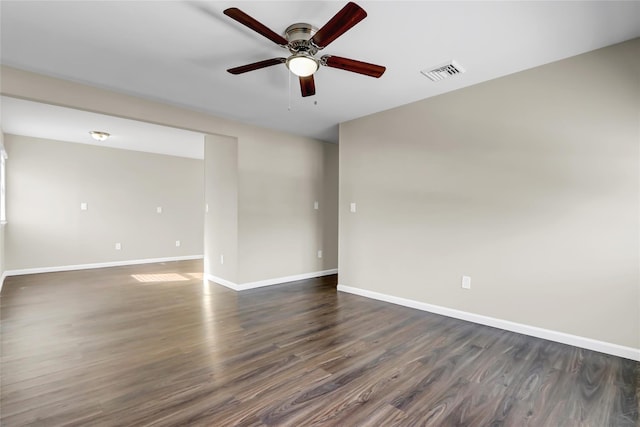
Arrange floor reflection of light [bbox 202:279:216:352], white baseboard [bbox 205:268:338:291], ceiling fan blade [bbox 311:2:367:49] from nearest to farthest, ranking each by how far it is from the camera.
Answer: ceiling fan blade [bbox 311:2:367:49] → floor reflection of light [bbox 202:279:216:352] → white baseboard [bbox 205:268:338:291]

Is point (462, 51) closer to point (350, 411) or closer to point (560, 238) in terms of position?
point (560, 238)

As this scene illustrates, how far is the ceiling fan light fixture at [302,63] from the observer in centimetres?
211

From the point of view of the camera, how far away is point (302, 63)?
2.13 meters

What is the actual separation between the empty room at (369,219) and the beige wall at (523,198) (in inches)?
0.7

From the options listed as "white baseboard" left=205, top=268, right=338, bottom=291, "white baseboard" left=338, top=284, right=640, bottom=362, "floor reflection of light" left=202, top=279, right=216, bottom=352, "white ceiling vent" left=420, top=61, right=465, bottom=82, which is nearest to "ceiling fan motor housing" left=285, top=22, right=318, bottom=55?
"white ceiling vent" left=420, top=61, right=465, bottom=82

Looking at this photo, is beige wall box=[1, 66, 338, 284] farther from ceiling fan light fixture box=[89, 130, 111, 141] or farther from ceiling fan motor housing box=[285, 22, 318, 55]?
ceiling fan motor housing box=[285, 22, 318, 55]

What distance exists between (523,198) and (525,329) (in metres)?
1.22

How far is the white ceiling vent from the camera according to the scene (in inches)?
105

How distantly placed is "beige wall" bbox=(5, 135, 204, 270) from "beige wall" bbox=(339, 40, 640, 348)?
5.09m

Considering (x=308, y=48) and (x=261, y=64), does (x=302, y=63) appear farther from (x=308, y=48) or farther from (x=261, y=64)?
(x=261, y=64)

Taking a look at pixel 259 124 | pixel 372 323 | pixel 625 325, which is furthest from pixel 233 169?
pixel 625 325

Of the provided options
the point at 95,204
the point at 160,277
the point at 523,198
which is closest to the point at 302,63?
the point at 523,198

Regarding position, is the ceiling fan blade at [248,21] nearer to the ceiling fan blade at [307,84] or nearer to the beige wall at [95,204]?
the ceiling fan blade at [307,84]

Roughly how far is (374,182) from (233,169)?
2090 millimetres
